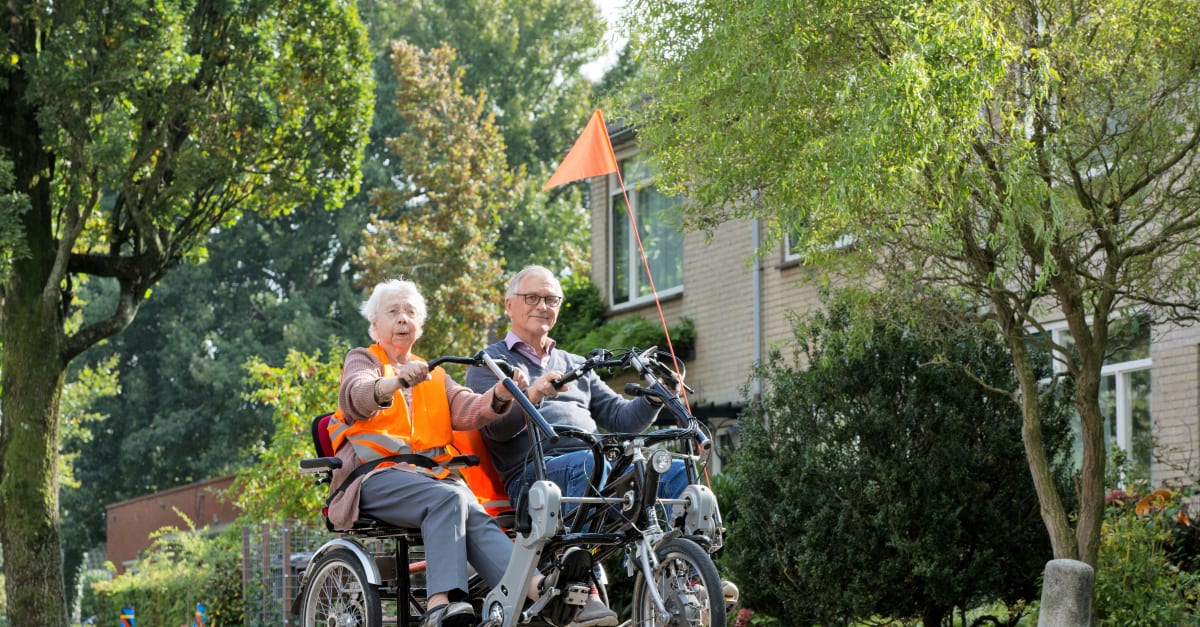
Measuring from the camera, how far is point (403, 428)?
23.1ft

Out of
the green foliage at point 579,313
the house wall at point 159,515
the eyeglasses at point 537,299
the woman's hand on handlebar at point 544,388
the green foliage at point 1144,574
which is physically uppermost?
the green foliage at point 579,313

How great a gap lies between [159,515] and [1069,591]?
26475 millimetres

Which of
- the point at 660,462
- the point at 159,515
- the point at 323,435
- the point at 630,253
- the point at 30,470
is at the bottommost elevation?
the point at 159,515

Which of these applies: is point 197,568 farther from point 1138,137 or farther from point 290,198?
point 1138,137

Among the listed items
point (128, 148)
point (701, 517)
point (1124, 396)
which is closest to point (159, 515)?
point (128, 148)

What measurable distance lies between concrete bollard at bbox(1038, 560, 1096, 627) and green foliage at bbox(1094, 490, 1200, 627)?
2.74 feet

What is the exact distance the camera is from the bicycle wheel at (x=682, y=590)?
5883 millimetres

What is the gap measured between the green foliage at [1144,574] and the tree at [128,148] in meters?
9.39

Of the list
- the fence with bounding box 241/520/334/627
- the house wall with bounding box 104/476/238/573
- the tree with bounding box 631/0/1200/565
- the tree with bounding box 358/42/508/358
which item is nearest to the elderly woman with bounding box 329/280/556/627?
the tree with bounding box 631/0/1200/565

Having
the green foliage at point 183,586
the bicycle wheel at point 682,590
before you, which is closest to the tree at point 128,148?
the green foliage at point 183,586

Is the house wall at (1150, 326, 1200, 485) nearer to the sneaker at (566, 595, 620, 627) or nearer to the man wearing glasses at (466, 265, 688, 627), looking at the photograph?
the man wearing glasses at (466, 265, 688, 627)

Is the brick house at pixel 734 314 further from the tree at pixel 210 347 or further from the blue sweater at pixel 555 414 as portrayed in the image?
the tree at pixel 210 347

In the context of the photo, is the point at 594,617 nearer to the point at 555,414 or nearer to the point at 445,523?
the point at 445,523

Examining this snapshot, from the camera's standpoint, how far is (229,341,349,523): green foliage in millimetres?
16719
